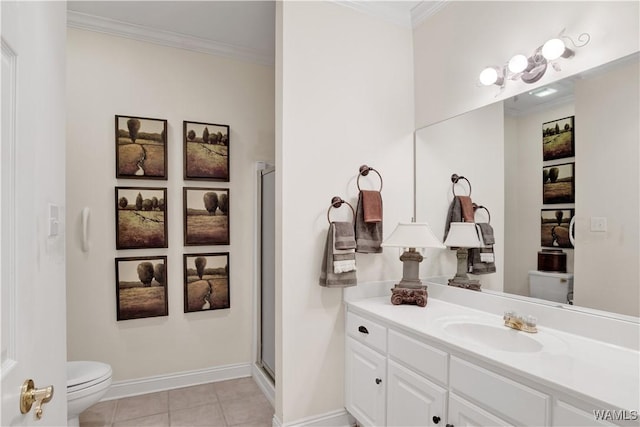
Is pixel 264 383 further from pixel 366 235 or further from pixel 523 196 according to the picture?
pixel 523 196

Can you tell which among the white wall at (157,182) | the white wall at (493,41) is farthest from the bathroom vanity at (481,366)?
the white wall at (157,182)

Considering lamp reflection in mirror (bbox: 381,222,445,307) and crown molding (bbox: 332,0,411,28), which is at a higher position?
crown molding (bbox: 332,0,411,28)

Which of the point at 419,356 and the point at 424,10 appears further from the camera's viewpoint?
the point at 424,10

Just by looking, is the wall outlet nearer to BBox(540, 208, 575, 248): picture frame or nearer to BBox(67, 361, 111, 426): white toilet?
BBox(540, 208, 575, 248): picture frame

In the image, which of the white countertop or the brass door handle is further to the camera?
the white countertop

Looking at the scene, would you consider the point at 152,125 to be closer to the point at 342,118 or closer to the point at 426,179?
the point at 342,118

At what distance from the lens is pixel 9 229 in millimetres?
732

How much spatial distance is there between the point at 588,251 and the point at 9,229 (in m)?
2.03

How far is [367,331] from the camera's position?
6.51 ft

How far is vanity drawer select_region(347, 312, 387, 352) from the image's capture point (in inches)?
73.1

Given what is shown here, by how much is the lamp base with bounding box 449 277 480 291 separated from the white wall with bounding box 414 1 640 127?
1.03m

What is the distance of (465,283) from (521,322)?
0.50 metres

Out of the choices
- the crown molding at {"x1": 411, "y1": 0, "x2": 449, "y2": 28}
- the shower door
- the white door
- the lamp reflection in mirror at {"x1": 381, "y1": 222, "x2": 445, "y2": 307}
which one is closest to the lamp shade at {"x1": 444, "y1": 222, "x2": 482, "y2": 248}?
the lamp reflection in mirror at {"x1": 381, "y1": 222, "x2": 445, "y2": 307}

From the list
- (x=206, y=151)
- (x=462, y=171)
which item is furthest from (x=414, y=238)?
(x=206, y=151)
